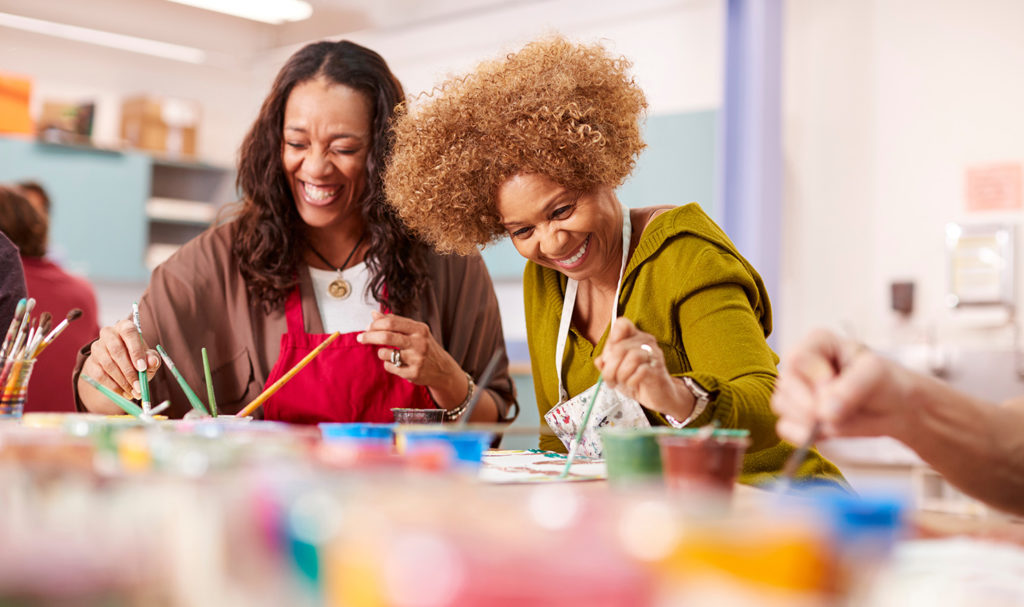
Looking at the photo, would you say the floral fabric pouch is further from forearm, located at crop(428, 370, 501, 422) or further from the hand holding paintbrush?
the hand holding paintbrush

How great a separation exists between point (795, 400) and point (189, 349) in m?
1.45

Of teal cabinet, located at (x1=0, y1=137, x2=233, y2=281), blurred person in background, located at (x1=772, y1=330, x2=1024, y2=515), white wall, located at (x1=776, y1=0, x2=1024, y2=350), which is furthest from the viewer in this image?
teal cabinet, located at (x1=0, y1=137, x2=233, y2=281)

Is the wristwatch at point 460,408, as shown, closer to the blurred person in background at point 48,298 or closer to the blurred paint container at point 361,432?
the blurred paint container at point 361,432

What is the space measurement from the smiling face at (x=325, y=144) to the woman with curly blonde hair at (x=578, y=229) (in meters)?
0.16

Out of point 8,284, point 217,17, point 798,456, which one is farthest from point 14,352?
point 217,17

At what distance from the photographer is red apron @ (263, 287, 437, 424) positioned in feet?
6.15

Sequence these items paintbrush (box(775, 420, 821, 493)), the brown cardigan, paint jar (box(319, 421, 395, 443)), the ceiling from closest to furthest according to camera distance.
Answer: paintbrush (box(775, 420, 821, 493)), paint jar (box(319, 421, 395, 443)), the brown cardigan, the ceiling

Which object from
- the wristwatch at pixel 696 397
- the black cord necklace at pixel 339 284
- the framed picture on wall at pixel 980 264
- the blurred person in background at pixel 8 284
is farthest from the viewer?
the framed picture on wall at pixel 980 264

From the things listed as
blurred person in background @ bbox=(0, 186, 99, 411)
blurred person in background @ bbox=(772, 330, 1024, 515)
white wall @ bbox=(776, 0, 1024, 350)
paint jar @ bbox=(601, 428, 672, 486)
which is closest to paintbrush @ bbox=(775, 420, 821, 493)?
blurred person in background @ bbox=(772, 330, 1024, 515)

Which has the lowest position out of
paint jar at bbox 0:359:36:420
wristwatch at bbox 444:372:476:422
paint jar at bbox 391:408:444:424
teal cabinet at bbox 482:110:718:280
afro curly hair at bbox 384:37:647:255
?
wristwatch at bbox 444:372:476:422

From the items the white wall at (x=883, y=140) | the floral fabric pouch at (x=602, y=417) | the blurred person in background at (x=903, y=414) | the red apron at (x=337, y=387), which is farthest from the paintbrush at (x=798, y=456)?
the white wall at (x=883, y=140)

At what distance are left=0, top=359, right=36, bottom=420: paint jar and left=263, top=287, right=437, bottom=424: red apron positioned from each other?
1.74ft

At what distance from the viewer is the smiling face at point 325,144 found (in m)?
2.04

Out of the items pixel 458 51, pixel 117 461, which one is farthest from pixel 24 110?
pixel 117 461
